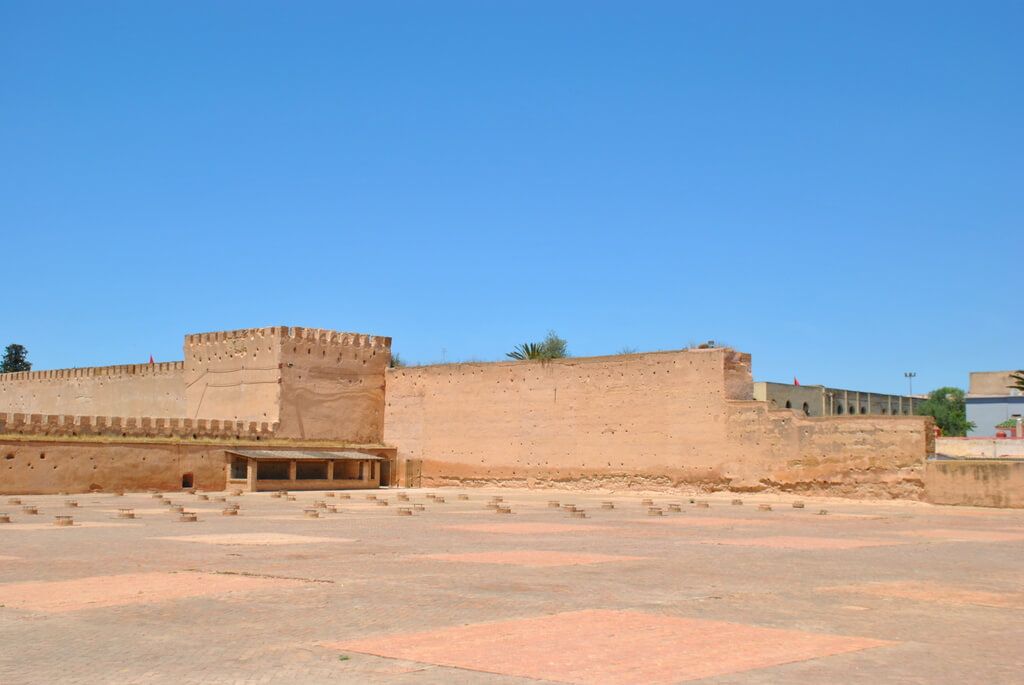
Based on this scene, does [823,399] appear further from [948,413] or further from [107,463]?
[107,463]

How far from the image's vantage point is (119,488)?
3070 centimetres

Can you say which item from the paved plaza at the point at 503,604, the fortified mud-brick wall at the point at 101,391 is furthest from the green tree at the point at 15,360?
the paved plaza at the point at 503,604

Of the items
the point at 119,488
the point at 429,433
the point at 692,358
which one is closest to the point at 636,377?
the point at 692,358

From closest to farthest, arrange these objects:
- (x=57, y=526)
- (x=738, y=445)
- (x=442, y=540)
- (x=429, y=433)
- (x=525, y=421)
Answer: (x=442, y=540) < (x=57, y=526) < (x=738, y=445) < (x=525, y=421) < (x=429, y=433)

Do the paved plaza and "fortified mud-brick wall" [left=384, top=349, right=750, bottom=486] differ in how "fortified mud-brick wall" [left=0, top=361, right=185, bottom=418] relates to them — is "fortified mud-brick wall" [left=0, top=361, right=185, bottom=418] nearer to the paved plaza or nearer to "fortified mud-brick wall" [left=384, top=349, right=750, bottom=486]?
"fortified mud-brick wall" [left=384, top=349, right=750, bottom=486]

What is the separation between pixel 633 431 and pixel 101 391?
74.2ft

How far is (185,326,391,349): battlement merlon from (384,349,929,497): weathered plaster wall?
1458 millimetres

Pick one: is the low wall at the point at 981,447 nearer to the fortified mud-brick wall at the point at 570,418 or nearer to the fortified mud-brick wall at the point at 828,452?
the fortified mud-brick wall at the point at 570,418

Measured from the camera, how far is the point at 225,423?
34.2m

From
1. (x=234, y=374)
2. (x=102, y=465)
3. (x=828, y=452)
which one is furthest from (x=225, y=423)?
(x=828, y=452)

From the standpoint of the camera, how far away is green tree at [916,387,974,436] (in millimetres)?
79688

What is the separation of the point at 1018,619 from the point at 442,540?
831 cm

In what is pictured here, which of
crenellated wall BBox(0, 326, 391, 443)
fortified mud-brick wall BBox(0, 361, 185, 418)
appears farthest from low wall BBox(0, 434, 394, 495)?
fortified mud-brick wall BBox(0, 361, 185, 418)

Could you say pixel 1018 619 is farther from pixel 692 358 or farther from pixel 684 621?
pixel 692 358
